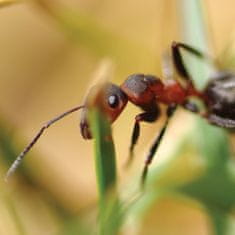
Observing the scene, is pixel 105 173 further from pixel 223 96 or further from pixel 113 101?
pixel 223 96

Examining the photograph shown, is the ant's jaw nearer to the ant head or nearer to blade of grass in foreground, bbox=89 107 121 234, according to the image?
the ant head

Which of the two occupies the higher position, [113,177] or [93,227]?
[113,177]

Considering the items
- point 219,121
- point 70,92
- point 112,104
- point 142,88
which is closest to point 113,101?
point 112,104

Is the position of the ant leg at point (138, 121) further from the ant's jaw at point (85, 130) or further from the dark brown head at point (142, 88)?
the ant's jaw at point (85, 130)

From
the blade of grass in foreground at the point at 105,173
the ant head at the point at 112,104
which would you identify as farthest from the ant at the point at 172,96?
the blade of grass in foreground at the point at 105,173

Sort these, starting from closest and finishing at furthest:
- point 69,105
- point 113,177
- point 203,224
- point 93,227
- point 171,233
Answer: point 113,177, point 93,227, point 171,233, point 203,224, point 69,105

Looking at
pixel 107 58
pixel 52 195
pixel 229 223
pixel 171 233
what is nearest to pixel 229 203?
pixel 229 223

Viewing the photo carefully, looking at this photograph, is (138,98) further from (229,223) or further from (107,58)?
(229,223)
